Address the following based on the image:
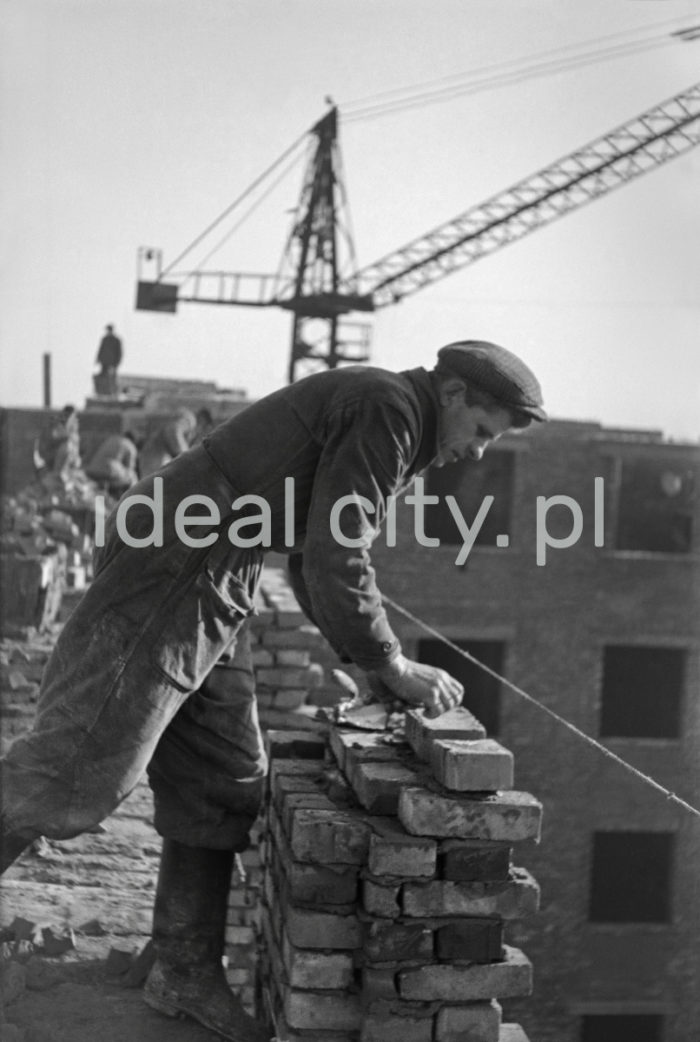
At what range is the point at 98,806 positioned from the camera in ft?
8.82

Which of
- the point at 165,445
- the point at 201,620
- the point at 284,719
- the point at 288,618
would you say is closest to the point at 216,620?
the point at 201,620

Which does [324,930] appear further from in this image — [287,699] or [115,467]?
[115,467]

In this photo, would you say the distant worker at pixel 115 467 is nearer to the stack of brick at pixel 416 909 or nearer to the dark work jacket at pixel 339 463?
the dark work jacket at pixel 339 463

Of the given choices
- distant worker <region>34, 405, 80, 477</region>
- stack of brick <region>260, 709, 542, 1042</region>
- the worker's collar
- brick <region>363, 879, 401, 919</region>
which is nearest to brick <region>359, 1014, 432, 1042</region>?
stack of brick <region>260, 709, 542, 1042</region>

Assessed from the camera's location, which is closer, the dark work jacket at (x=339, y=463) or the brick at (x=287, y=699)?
the dark work jacket at (x=339, y=463)

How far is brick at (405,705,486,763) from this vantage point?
9.56 feet

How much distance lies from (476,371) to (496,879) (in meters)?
1.20

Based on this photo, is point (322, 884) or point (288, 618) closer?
point (322, 884)

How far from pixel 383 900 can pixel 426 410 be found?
3.80 feet

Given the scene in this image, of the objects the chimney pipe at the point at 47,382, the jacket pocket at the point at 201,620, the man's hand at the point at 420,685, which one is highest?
the chimney pipe at the point at 47,382

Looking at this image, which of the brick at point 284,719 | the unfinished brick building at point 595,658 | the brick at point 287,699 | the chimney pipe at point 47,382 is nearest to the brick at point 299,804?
the brick at point 284,719

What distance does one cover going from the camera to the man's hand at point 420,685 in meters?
2.86

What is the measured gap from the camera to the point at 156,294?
66.4 feet

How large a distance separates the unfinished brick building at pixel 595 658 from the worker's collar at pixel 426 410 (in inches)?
493
